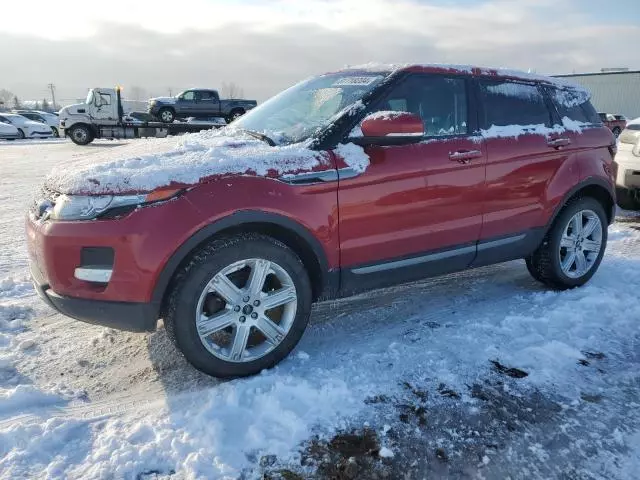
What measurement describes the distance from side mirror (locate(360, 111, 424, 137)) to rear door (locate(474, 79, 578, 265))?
2.74 ft

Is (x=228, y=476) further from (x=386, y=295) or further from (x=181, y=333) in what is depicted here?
(x=386, y=295)

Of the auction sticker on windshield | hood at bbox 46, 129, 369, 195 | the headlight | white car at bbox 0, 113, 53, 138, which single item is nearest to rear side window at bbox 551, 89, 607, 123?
the auction sticker on windshield

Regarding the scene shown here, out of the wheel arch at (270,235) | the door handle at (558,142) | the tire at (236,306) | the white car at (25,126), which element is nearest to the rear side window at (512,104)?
the door handle at (558,142)

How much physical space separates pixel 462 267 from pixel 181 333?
2.06 meters

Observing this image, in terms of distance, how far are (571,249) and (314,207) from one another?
2.56 metres

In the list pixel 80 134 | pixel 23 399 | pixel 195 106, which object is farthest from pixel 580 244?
pixel 195 106

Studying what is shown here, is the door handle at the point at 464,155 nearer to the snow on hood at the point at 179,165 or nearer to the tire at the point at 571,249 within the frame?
the snow on hood at the point at 179,165

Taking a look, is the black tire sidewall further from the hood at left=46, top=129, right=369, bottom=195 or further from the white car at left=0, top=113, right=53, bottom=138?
the white car at left=0, top=113, right=53, bottom=138

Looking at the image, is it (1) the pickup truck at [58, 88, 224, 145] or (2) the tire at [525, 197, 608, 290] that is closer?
(2) the tire at [525, 197, 608, 290]

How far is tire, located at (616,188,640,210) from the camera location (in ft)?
24.1

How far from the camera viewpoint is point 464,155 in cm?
354

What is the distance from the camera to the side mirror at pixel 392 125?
309cm

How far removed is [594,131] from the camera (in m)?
4.36

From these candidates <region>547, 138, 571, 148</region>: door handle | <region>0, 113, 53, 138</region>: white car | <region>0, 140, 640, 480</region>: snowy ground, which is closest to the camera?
<region>0, 140, 640, 480</region>: snowy ground
